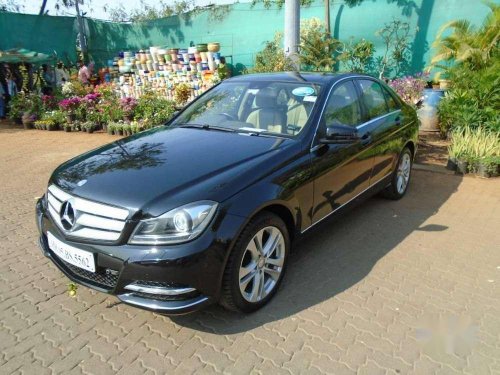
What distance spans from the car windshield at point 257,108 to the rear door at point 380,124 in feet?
2.91

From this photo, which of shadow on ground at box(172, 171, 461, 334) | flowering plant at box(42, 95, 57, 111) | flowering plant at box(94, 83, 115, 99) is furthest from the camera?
flowering plant at box(42, 95, 57, 111)

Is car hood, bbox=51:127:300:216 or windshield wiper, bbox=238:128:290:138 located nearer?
car hood, bbox=51:127:300:216

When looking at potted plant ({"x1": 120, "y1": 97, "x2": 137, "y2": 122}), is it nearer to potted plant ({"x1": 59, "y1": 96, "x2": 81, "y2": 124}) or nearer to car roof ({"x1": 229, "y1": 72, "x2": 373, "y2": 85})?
potted plant ({"x1": 59, "y1": 96, "x2": 81, "y2": 124})

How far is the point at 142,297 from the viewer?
8.55ft

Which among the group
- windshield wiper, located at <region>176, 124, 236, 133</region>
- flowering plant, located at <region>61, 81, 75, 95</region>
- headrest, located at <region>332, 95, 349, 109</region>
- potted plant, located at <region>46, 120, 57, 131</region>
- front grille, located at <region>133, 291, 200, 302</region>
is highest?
headrest, located at <region>332, 95, 349, 109</region>

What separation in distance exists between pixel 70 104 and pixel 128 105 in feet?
6.47

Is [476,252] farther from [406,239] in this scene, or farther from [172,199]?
[172,199]

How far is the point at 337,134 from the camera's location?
11.7 feet

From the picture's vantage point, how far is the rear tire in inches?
207

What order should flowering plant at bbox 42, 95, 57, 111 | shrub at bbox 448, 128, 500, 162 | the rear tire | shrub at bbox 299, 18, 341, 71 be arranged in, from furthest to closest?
flowering plant at bbox 42, 95, 57, 111 → shrub at bbox 299, 18, 341, 71 → shrub at bbox 448, 128, 500, 162 → the rear tire

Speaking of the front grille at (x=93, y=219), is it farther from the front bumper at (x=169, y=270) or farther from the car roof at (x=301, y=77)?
the car roof at (x=301, y=77)

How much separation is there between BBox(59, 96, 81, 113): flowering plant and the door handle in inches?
364

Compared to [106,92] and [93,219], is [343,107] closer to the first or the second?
[93,219]

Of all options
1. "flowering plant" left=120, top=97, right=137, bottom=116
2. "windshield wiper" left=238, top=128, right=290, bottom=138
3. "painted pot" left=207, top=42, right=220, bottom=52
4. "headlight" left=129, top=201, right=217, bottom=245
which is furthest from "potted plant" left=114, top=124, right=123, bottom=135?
A: "headlight" left=129, top=201, right=217, bottom=245
